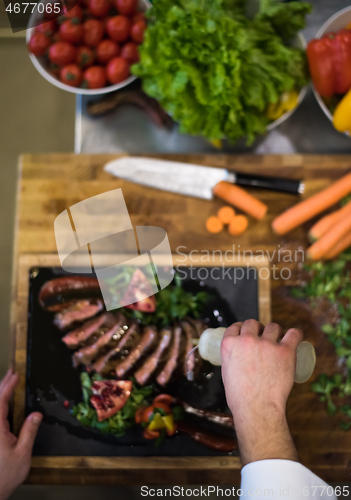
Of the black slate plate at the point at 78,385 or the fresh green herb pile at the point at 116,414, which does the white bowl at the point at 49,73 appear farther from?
the fresh green herb pile at the point at 116,414

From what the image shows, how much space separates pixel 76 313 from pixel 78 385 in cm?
19

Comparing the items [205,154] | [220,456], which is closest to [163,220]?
[205,154]

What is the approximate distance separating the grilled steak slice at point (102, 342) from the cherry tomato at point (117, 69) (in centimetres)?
65

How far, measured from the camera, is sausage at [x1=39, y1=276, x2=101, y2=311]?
1.05 metres

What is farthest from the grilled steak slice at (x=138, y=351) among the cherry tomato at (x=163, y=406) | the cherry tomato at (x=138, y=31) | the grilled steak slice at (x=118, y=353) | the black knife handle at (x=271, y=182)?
the cherry tomato at (x=138, y=31)

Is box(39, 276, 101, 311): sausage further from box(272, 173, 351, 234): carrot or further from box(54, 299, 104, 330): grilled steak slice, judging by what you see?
box(272, 173, 351, 234): carrot

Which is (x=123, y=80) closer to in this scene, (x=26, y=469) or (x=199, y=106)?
(x=199, y=106)

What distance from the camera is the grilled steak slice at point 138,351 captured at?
1008 millimetres

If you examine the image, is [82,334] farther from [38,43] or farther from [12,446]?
[38,43]

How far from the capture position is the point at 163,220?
1.11 meters

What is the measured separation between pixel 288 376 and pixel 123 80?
86 centimetres

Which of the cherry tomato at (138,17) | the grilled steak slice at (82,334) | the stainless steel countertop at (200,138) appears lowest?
the grilled steak slice at (82,334)

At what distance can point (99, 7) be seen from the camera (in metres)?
1.03

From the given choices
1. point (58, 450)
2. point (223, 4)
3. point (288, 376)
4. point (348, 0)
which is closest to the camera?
point (288, 376)
